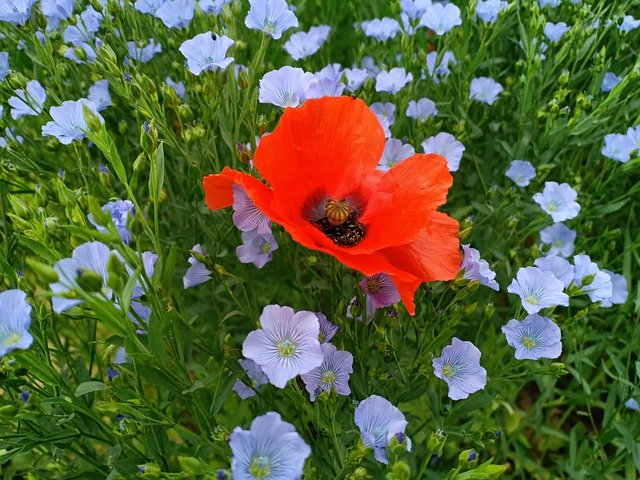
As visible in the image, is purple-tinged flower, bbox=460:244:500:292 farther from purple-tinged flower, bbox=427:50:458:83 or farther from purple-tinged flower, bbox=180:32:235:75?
purple-tinged flower, bbox=427:50:458:83

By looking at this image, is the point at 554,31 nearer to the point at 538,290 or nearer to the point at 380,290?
the point at 538,290

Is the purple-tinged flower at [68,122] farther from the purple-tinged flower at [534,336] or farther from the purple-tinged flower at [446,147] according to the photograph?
the purple-tinged flower at [534,336]

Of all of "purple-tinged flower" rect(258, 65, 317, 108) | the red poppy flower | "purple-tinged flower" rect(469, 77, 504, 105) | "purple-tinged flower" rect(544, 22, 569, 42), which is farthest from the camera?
"purple-tinged flower" rect(469, 77, 504, 105)

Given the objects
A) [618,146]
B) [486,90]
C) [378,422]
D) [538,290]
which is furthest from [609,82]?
[378,422]

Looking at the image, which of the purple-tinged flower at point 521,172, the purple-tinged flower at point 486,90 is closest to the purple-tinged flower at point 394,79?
the purple-tinged flower at point 486,90

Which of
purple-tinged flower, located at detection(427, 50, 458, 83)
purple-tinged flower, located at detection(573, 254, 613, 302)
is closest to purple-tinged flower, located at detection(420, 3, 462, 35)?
purple-tinged flower, located at detection(427, 50, 458, 83)

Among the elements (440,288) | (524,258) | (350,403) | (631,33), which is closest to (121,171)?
(350,403)
